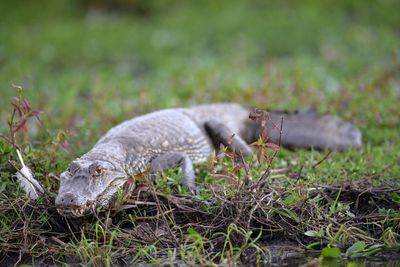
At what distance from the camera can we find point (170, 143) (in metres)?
5.36

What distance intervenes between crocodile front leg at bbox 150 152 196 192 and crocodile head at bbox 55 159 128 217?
1.92ft

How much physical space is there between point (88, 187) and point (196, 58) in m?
6.31

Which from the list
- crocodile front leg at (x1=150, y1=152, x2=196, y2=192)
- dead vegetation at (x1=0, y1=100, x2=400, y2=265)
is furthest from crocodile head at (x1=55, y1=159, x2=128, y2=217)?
crocodile front leg at (x1=150, y1=152, x2=196, y2=192)

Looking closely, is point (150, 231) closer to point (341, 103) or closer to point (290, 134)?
point (290, 134)

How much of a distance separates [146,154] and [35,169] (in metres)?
0.93

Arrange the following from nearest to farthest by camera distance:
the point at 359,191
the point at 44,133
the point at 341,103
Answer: the point at 359,191, the point at 44,133, the point at 341,103

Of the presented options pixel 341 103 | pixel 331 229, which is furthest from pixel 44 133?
pixel 341 103

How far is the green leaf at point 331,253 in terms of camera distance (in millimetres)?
3625

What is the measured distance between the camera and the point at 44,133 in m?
5.46

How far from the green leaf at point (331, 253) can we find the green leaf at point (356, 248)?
9 centimetres

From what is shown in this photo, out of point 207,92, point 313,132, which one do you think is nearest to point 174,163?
point 313,132

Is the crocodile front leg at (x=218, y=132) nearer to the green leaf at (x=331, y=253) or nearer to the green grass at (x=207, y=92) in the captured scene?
the green grass at (x=207, y=92)

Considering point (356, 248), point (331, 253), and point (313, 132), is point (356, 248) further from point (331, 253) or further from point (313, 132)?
point (313, 132)

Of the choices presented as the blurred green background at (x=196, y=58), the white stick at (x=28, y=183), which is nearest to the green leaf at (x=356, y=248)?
the white stick at (x=28, y=183)
